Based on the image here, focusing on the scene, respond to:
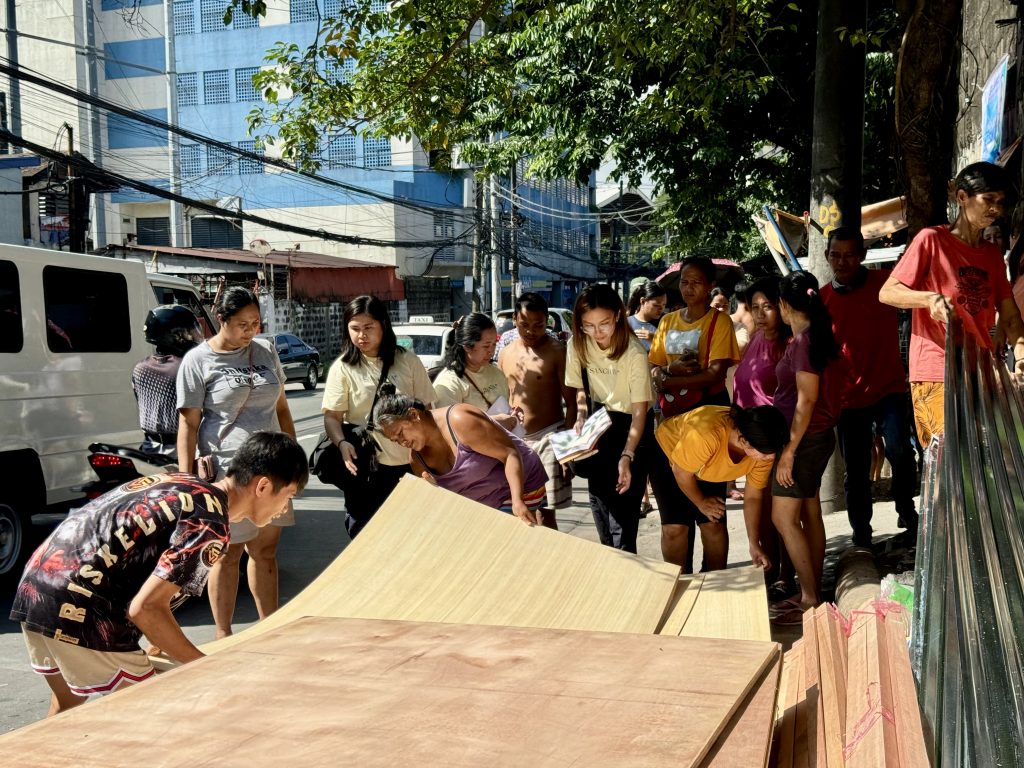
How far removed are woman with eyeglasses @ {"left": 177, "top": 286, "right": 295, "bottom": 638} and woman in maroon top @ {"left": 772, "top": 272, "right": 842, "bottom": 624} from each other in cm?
244

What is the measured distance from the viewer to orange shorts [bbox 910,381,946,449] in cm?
409

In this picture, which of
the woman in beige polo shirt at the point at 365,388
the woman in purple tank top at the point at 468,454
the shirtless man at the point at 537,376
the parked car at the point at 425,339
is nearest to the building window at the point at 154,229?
the parked car at the point at 425,339

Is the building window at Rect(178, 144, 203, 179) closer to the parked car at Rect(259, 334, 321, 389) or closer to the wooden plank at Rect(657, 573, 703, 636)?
the parked car at Rect(259, 334, 321, 389)

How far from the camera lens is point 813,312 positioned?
5.04 metres

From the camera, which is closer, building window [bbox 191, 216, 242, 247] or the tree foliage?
the tree foliage

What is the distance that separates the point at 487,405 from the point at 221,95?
133 ft

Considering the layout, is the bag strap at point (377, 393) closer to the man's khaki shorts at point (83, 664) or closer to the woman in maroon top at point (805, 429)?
the woman in maroon top at point (805, 429)

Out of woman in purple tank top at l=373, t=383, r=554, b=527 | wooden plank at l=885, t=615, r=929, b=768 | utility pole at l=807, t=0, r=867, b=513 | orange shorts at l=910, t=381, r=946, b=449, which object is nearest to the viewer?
wooden plank at l=885, t=615, r=929, b=768

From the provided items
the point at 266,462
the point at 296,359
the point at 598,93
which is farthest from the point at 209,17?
the point at 266,462

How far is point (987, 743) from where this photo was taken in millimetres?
1630

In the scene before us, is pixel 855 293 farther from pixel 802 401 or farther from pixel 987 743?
pixel 987 743

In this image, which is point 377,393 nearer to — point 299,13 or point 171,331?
point 171,331

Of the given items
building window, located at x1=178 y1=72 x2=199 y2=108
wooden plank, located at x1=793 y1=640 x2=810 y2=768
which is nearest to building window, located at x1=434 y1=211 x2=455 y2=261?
building window, located at x1=178 y1=72 x2=199 y2=108

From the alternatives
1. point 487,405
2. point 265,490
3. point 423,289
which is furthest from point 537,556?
point 423,289
